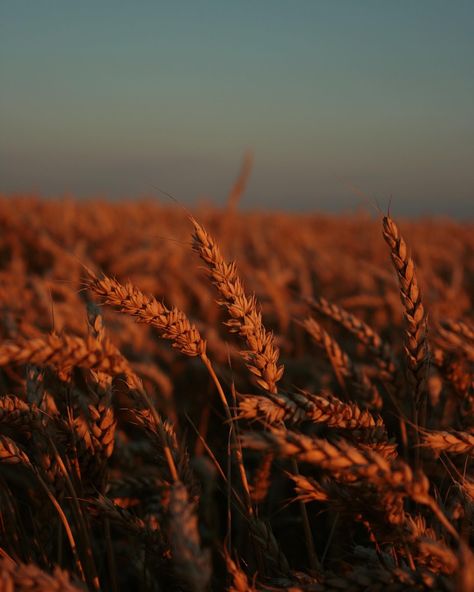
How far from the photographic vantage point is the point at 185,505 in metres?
0.82

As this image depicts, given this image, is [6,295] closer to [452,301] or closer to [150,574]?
[150,574]

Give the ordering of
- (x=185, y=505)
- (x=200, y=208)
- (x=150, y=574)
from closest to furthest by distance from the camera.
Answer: (x=185, y=505) → (x=150, y=574) → (x=200, y=208)

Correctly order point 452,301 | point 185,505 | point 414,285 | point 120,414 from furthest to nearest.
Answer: point 452,301
point 120,414
point 414,285
point 185,505

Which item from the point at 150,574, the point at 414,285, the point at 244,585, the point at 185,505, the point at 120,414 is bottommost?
the point at 120,414

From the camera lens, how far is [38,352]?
0.88m

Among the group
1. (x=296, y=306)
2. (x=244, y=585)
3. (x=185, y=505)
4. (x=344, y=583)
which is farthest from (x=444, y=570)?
(x=296, y=306)

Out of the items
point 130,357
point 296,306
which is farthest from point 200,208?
point 130,357

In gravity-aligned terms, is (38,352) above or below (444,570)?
above

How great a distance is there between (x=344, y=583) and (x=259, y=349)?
1.40ft

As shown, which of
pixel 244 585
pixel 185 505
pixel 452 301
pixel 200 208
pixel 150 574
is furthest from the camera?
pixel 200 208

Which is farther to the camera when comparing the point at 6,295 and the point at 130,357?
the point at 130,357

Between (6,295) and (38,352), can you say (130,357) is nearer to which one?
(6,295)

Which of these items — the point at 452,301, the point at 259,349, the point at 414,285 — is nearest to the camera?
the point at 259,349

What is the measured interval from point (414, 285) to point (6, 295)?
94.4 inches
